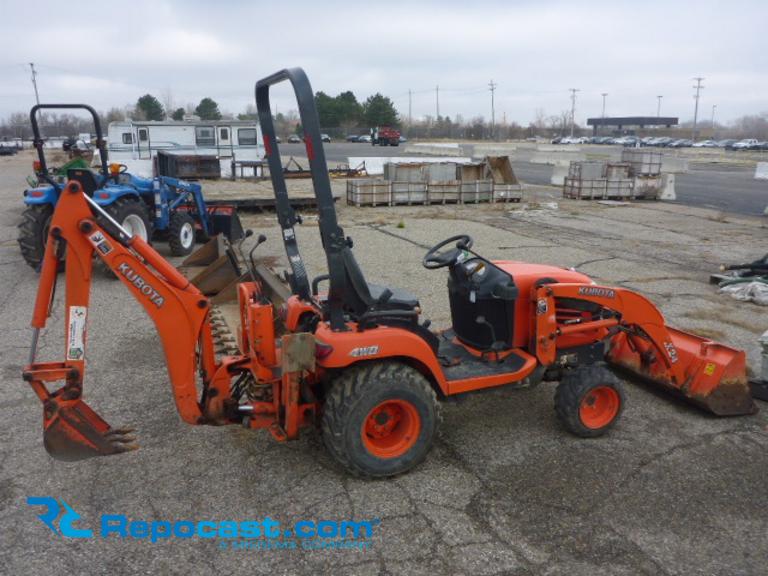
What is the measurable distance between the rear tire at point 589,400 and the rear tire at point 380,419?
107 centimetres

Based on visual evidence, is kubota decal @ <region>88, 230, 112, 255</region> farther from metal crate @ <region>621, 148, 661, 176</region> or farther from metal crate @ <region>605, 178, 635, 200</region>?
metal crate @ <region>621, 148, 661, 176</region>

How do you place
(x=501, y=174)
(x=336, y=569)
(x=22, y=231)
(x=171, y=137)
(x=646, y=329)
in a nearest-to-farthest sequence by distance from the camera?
1. (x=336, y=569)
2. (x=646, y=329)
3. (x=22, y=231)
4. (x=501, y=174)
5. (x=171, y=137)

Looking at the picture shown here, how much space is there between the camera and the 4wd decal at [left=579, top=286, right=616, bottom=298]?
4.57 meters

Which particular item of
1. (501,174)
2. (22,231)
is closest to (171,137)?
(501,174)

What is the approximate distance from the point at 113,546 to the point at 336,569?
Result: 120 cm

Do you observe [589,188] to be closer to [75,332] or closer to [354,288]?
[354,288]

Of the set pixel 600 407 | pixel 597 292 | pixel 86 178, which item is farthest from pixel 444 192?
pixel 600 407

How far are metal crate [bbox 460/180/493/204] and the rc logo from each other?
16813mm

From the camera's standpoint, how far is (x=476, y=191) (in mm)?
19609

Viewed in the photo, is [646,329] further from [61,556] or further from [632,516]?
[61,556]

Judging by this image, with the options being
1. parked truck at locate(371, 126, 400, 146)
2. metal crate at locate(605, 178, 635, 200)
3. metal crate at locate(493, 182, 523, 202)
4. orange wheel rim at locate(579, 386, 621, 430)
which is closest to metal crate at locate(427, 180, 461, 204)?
Result: metal crate at locate(493, 182, 523, 202)

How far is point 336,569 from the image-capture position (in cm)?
321

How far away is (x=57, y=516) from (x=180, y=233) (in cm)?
826

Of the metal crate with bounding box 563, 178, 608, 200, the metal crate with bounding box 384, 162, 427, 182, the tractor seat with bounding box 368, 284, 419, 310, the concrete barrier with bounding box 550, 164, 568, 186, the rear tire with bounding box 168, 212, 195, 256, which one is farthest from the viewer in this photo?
the concrete barrier with bounding box 550, 164, 568, 186
